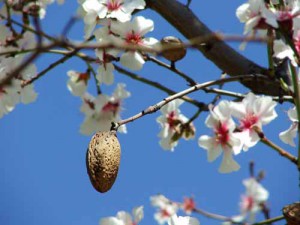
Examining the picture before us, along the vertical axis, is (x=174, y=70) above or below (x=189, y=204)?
above

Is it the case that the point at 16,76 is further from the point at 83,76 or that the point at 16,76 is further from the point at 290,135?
the point at 290,135

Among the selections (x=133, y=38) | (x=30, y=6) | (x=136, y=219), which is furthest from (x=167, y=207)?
(x=30, y=6)

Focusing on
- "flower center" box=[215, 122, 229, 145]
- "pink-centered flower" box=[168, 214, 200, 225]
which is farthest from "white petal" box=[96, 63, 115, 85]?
"pink-centered flower" box=[168, 214, 200, 225]

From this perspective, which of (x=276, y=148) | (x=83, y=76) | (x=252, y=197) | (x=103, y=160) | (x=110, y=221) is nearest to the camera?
(x=252, y=197)

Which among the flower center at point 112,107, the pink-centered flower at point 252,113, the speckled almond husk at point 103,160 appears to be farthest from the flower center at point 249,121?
the speckled almond husk at point 103,160

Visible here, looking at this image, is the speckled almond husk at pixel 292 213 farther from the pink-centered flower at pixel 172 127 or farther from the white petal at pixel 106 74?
the white petal at pixel 106 74

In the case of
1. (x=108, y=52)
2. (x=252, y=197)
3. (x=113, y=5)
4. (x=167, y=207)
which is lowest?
→ (x=252, y=197)

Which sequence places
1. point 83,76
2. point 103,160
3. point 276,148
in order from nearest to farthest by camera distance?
point 276,148 < point 83,76 < point 103,160
